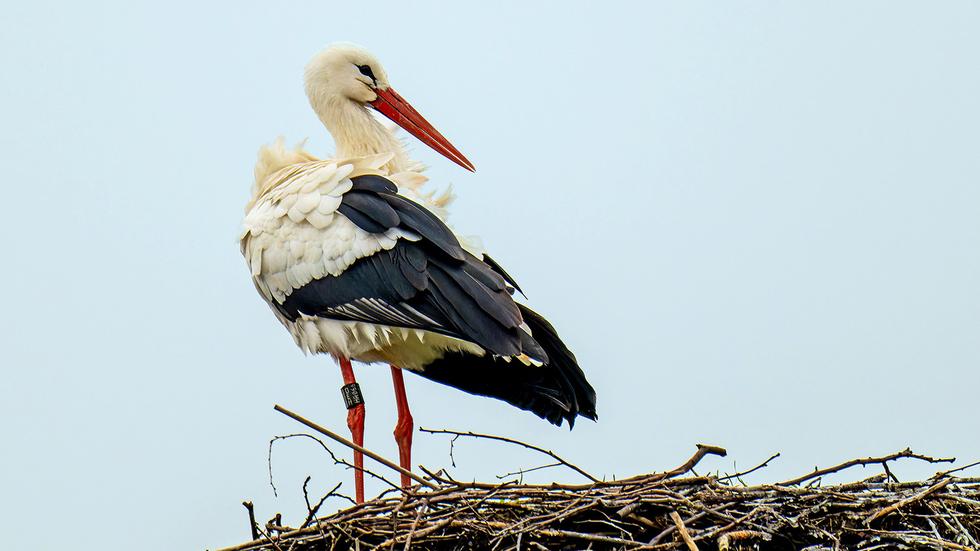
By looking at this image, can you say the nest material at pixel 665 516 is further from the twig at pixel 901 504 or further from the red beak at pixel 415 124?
the red beak at pixel 415 124

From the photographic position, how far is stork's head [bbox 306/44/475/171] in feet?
23.9

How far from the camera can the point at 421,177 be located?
6.86 meters

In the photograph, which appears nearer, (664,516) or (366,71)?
(664,516)

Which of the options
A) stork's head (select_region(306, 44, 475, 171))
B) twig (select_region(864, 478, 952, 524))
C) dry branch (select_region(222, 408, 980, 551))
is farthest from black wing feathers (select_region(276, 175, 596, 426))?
twig (select_region(864, 478, 952, 524))

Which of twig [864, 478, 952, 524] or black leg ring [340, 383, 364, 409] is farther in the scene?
black leg ring [340, 383, 364, 409]

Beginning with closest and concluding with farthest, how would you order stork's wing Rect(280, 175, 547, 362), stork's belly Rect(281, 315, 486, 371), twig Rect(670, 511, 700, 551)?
twig Rect(670, 511, 700, 551) → stork's wing Rect(280, 175, 547, 362) → stork's belly Rect(281, 315, 486, 371)

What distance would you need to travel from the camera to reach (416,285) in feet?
20.3

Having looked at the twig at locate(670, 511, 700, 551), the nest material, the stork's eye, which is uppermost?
the stork's eye

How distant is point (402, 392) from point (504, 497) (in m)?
2.17

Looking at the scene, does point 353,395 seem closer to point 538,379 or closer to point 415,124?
→ point 538,379

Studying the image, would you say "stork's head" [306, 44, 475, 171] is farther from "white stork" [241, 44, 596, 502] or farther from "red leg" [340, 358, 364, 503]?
"red leg" [340, 358, 364, 503]

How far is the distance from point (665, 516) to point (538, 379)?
1.85 m

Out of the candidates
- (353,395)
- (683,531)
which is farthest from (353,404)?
(683,531)

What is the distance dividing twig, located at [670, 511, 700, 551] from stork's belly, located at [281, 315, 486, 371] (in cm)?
187
